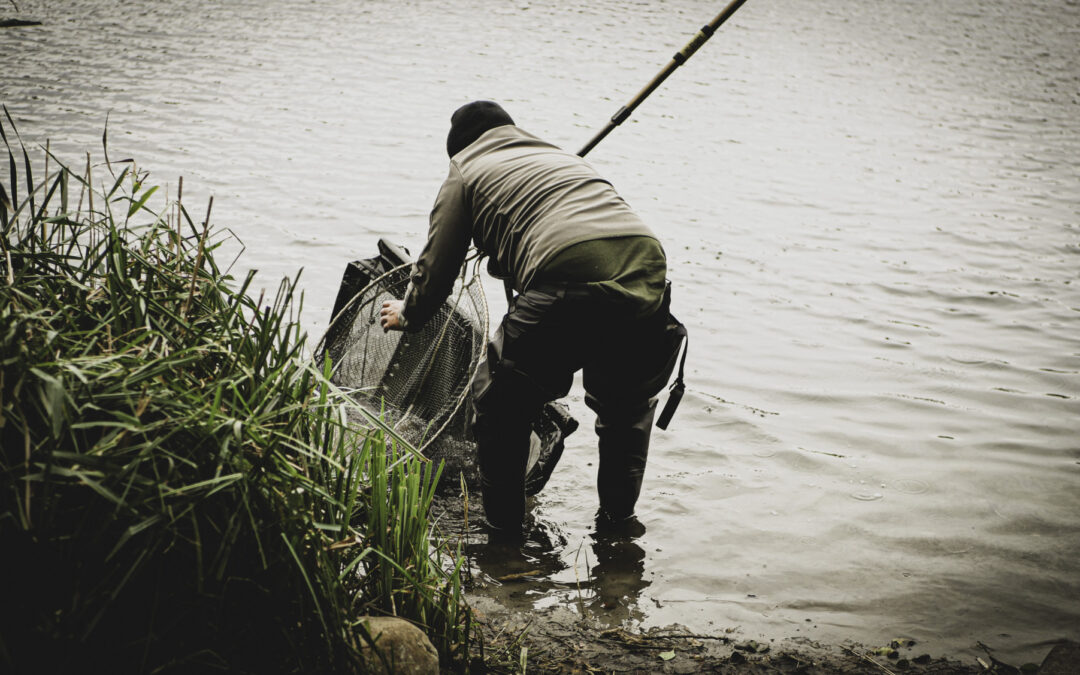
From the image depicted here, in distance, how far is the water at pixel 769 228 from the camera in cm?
387

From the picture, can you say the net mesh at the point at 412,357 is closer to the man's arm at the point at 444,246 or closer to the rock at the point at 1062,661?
the man's arm at the point at 444,246

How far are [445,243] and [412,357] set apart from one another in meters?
0.96

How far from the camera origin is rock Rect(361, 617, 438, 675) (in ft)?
7.64

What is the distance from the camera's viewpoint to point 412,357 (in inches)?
169

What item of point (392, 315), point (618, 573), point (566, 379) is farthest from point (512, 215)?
point (618, 573)

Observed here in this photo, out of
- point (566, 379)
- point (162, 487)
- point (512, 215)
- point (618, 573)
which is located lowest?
point (618, 573)

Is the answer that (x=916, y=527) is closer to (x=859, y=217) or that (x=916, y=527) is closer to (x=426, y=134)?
(x=859, y=217)

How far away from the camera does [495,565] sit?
3.77 m

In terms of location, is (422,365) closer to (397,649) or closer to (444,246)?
(444,246)

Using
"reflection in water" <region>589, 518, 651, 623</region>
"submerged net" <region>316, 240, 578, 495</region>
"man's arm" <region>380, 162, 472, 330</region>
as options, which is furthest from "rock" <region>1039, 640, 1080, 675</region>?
"man's arm" <region>380, 162, 472, 330</region>

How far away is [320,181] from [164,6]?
43.1 feet

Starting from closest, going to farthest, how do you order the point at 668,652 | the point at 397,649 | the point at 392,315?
the point at 397,649
the point at 668,652
the point at 392,315

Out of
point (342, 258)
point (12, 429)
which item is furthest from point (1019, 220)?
point (12, 429)

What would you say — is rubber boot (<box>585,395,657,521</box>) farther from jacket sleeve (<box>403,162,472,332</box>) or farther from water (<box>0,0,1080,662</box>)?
jacket sleeve (<box>403,162,472,332</box>)
